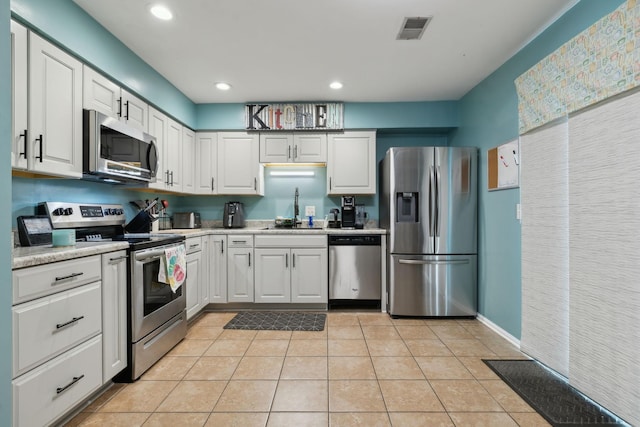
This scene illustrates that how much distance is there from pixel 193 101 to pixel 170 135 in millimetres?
732

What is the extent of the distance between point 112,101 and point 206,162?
1534 millimetres

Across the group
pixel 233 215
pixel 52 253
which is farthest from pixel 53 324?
pixel 233 215

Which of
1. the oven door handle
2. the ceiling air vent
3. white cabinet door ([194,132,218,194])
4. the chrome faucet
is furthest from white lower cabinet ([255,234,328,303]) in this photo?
the ceiling air vent

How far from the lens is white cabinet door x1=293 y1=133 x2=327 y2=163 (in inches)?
154

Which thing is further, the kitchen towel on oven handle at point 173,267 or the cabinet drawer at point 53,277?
the kitchen towel on oven handle at point 173,267

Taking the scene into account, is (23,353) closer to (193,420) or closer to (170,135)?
(193,420)

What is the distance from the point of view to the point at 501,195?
2900mm

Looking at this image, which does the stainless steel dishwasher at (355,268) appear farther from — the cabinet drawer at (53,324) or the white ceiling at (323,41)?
the cabinet drawer at (53,324)

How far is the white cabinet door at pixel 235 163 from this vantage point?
155 inches

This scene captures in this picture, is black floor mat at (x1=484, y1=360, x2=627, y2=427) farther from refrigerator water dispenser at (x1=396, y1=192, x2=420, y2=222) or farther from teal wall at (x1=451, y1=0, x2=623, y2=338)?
refrigerator water dispenser at (x1=396, y1=192, x2=420, y2=222)

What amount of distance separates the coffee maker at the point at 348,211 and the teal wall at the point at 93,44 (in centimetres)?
219

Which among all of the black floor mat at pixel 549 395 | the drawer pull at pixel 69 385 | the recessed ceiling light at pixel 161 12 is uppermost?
the recessed ceiling light at pixel 161 12

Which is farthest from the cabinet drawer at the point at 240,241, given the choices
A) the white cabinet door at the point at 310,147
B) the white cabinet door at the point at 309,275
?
the white cabinet door at the point at 310,147

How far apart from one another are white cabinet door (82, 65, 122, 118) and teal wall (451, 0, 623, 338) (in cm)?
330
